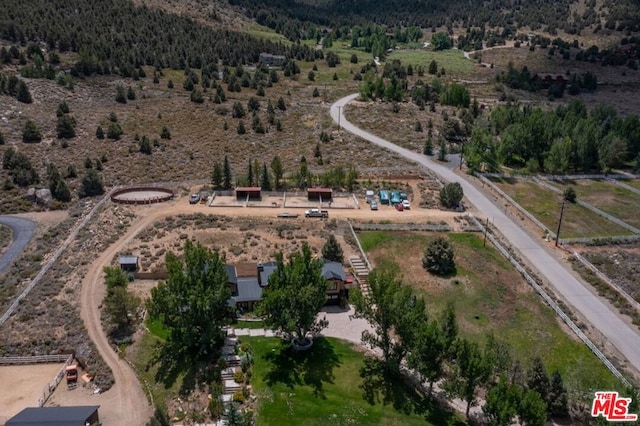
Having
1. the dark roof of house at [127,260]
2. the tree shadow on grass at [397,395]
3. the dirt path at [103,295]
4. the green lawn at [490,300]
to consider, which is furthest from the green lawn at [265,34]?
the tree shadow on grass at [397,395]

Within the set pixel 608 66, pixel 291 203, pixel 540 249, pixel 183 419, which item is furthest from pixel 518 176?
pixel 608 66

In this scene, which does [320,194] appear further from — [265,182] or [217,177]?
[217,177]

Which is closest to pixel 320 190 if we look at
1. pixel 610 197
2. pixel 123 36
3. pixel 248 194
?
pixel 248 194

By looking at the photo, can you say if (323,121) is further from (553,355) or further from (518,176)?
(553,355)

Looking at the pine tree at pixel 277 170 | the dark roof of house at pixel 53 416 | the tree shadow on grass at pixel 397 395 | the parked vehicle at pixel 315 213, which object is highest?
the pine tree at pixel 277 170

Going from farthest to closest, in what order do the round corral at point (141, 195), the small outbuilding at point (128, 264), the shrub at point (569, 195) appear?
the shrub at point (569, 195) → the round corral at point (141, 195) → the small outbuilding at point (128, 264)

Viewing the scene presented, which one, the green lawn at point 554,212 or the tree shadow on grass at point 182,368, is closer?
the tree shadow on grass at point 182,368

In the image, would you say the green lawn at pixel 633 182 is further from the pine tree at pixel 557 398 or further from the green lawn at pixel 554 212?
the pine tree at pixel 557 398
